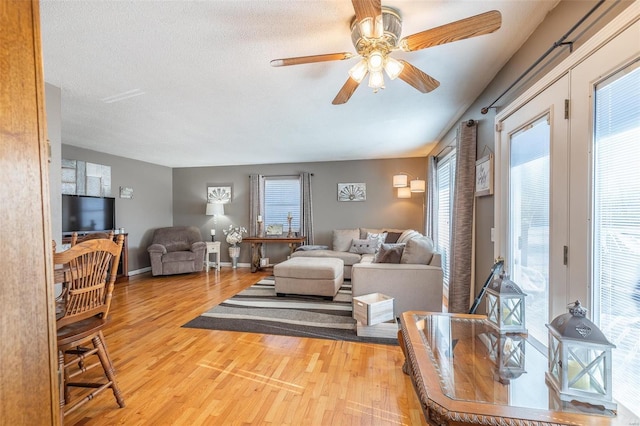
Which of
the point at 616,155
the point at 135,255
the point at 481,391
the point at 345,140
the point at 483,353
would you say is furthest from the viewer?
the point at 135,255

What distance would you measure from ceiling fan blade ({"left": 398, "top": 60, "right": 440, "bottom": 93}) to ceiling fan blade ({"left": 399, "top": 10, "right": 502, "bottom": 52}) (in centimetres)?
19

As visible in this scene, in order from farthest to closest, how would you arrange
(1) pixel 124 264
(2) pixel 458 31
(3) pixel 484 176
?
(1) pixel 124 264 → (3) pixel 484 176 → (2) pixel 458 31

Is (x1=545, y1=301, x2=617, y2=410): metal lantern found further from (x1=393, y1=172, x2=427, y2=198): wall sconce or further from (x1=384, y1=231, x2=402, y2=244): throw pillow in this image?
(x1=393, y1=172, x2=427, y2=198): wall sconce

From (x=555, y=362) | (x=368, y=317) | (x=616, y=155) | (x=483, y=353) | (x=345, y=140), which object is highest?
(x=345, y=140)

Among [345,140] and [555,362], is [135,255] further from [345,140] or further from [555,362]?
[555,362]

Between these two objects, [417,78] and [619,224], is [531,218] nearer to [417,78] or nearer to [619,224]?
[619,224]

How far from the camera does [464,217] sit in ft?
8.89

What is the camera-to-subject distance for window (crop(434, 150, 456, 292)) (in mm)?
4145

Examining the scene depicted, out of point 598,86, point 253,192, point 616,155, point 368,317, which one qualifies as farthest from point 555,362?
point 253,192

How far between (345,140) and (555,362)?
3.86 metres

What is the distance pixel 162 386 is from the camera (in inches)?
77.3

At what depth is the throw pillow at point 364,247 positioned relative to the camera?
17.8 feet

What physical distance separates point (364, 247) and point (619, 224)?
4375 millimetres

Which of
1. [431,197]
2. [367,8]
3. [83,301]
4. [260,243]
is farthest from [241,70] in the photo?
[260,243]
